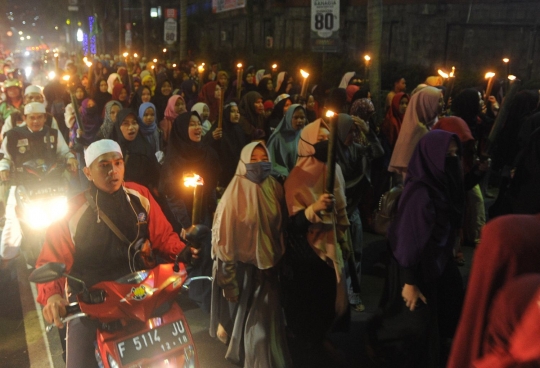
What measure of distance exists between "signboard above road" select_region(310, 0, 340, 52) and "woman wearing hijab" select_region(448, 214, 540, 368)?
9.58 metres

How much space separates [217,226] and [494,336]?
8.46 ft

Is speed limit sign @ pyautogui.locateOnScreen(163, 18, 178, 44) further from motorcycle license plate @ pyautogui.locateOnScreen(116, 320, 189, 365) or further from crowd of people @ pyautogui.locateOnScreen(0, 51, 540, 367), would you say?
motorcycle license plate @ pyautogui.locateOnScreen(116, 320, 189, 365)

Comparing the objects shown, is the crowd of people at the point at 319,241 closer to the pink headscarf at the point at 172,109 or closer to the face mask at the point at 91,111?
the pink headscarf at the point at 172,109

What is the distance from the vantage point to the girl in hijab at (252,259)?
417 centimetres

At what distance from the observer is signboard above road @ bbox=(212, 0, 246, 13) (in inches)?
1164

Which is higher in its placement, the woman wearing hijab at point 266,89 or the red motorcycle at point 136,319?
the woman wearing hijab at point 266,89

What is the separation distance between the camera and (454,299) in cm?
422

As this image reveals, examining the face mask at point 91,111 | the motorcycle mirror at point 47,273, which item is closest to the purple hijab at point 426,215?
the motorcycle mirror at point 47,273

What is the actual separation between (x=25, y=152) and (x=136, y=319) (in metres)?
4.17

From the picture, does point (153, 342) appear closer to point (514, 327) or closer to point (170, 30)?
point (514, 327)

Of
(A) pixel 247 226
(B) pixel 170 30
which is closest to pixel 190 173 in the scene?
(A) pixel 247 226

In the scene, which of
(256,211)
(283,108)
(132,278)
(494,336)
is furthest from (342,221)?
(283,108)

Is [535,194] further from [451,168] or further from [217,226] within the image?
[217,226]

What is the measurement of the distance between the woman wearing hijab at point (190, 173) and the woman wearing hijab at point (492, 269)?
3745 mm
